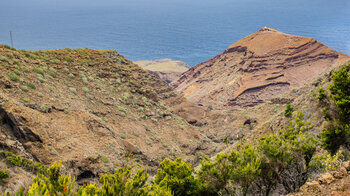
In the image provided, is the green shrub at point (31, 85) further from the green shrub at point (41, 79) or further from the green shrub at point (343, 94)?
the green shrub at point (343, 94)

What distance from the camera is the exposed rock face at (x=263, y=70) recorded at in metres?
71.2

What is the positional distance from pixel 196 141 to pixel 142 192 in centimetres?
2582

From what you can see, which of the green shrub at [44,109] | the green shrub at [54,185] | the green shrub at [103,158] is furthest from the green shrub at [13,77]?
the green shrub at [54,185]

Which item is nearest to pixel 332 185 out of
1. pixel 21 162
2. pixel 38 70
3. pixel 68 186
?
pixel 68 186

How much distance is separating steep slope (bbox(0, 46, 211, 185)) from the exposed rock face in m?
38.1

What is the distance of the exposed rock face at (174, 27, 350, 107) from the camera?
2803 inches

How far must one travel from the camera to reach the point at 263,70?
7762 cm

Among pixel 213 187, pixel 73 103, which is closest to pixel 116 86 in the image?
pixel 73 103

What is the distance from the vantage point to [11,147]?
52.6ft

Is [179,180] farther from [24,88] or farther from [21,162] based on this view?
[24,88]

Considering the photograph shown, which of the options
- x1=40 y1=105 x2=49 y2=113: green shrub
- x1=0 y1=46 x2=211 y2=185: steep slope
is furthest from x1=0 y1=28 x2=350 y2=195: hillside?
x1=0 y1=46 x2=211 y2=185: steep slope

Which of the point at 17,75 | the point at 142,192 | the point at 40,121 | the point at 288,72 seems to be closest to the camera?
the point at 142,192

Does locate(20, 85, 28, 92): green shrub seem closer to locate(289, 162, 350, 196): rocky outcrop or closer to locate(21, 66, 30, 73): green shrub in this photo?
locate(21, 66, 30, 73): green shrub

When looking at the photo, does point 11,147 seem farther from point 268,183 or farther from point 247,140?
point 247,140
